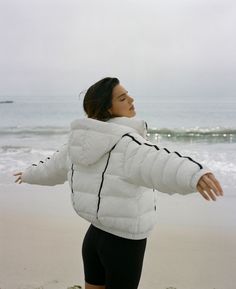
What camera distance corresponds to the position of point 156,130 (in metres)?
14.0

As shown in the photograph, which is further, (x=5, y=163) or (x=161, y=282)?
(x=5, y=163)

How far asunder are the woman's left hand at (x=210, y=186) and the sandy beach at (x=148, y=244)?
1.59 m

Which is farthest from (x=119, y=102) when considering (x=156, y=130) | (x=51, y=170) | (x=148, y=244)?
(x=156, y=130)

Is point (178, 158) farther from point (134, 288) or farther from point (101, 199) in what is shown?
point (134, 288)

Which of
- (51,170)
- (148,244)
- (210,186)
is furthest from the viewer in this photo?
(148,244)

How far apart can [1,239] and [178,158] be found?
2.61 m

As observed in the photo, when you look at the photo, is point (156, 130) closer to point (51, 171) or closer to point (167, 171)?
point (51, 171)

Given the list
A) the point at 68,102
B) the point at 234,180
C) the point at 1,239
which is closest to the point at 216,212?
the point at 234,180

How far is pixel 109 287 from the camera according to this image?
1.63m

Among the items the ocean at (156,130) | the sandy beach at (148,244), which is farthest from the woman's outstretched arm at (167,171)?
the sandy beach at (148,244)

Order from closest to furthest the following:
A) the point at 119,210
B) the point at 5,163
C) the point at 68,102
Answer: the point at 119,210 → the point at 5,163 → the point at 68,102

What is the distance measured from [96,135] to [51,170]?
0.48 metres

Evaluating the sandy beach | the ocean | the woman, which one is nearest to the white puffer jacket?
the woman

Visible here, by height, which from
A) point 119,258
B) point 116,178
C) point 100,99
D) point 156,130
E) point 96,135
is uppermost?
point 100,99
